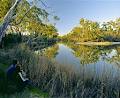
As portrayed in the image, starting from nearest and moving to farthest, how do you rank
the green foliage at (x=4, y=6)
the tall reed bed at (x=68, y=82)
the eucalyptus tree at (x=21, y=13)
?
the tall reed bed at (x=68, y=82) < the eucalyptus tree at (x=21, y=13) < the green foliage at (x=4, y=6)

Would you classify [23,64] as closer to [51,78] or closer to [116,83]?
[51,78]

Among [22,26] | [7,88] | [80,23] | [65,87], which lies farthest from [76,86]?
[80,23]

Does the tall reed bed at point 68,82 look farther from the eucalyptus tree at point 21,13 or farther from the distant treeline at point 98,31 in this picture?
the distant treeline at point 98,31

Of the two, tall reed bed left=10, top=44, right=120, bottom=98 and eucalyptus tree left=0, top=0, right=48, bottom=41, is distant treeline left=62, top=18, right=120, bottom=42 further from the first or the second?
tall reed bed left=10, top=44, right=120, bottom=98

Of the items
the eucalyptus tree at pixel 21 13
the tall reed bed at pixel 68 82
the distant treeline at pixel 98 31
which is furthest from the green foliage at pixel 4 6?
the distant treeline at pixel 98 31

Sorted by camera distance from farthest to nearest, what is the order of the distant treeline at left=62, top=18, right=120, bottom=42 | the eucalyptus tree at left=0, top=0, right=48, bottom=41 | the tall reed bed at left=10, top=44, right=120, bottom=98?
the distant treeline at left=62, top=18, right=120, bottom=42, the eucalyptus tree at left=0, top=0, right=48, bottom=41, the tall reed bed at left=10, top=44, right=120, bottom=98

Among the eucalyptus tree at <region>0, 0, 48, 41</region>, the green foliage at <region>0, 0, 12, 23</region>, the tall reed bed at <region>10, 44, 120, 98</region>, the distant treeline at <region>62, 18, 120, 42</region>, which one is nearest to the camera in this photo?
the tall reed bed at <region>10, 44, 120, 98</region>

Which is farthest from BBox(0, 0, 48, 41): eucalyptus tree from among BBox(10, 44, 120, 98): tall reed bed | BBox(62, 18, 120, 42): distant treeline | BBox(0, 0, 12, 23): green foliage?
BBox(62, 18, 120, 42): distant treeline

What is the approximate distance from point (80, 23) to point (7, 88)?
93.9 metres

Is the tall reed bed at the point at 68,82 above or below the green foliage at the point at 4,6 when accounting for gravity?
below

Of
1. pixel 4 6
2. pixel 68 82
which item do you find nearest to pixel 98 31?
pixel 4 6

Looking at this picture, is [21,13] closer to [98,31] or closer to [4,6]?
[4,6]

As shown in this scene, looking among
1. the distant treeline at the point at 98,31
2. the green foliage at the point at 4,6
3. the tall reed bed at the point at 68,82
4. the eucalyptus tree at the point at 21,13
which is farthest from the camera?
the distant treeline at the point at 98,31

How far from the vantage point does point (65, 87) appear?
8.60 m
